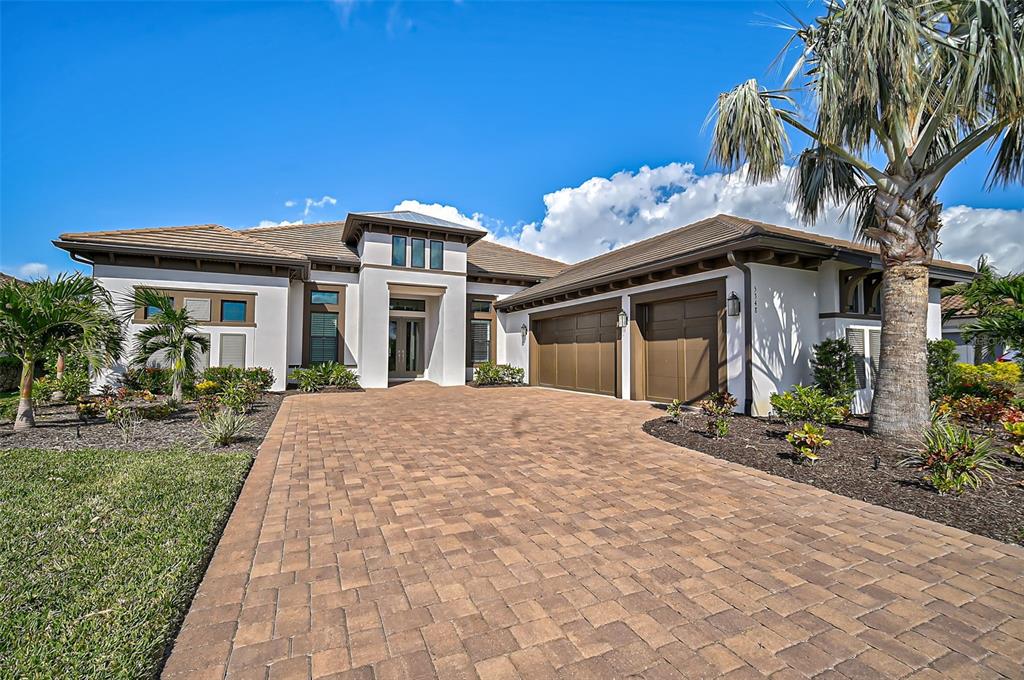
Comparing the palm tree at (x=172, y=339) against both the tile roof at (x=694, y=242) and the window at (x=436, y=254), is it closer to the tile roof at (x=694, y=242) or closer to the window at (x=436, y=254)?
the window at (x=436, y=254)

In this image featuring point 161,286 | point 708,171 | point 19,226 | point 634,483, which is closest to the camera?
point 634,483

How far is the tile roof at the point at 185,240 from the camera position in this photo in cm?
1191

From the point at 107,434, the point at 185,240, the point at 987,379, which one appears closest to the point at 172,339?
the point at 107,434

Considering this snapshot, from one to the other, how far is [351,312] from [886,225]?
15007mm

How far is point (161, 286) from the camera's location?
41.7 feet

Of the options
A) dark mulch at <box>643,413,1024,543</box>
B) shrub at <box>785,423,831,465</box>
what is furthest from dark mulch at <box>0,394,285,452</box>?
shrub at <box>785,423,831,465</box>

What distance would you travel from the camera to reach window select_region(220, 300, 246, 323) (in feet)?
43.4

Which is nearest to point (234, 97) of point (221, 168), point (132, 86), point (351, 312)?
point (132, 86)

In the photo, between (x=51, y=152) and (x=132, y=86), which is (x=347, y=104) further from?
(x=51, y=152)

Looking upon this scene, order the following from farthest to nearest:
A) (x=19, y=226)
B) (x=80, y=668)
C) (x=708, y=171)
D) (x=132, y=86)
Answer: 1. (x=19, y=226)
2. (x=132, y=86)
3. (x=708, y=171)
4. (x=80, y=668)

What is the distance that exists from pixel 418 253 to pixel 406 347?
4677 millimetres

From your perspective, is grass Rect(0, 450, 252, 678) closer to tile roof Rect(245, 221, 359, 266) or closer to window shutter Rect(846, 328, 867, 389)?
window shutter Rect(846, 328, 867, 389)

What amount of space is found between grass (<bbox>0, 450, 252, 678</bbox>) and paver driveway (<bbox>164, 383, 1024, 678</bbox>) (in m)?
0.17

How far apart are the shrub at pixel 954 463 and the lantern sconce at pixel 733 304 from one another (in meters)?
4.19
